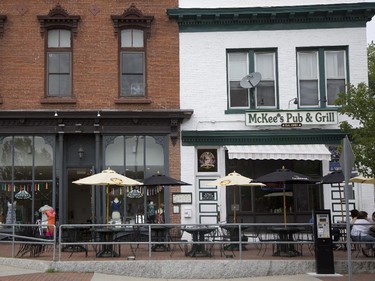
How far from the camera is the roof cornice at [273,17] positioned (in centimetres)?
1992

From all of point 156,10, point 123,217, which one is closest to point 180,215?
point 123,217

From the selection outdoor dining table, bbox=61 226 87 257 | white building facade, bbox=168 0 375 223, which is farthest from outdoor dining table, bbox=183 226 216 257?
white building facade, bbox=168 0 375 223

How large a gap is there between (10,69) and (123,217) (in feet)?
21.3

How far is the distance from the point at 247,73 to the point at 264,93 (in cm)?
94

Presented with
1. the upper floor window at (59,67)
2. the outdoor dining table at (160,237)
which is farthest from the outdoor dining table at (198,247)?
the upper floor window at (59,67)

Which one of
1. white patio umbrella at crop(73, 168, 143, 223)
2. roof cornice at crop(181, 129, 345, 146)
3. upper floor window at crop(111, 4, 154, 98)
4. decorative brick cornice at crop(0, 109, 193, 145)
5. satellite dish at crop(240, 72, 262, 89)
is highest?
upper floor window at crop(111, 4, 154, 98)

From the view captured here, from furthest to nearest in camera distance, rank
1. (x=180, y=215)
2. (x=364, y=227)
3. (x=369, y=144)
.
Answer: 1. (x=180, y=215)
2. (x=364, y=227)
3. (x=369, y=144)

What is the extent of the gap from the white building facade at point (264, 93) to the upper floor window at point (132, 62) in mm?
1422

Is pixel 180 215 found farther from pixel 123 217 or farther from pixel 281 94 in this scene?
pixel 281 94

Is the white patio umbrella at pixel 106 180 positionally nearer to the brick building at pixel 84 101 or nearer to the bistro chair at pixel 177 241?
the bistro chair at pixel 177 241

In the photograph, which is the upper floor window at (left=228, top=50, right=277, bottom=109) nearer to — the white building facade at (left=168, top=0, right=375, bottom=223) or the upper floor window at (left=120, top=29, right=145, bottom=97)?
the white building facade at (left=168, top=0, right=375, bottom=223)

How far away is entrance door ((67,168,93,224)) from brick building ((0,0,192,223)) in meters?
0.04

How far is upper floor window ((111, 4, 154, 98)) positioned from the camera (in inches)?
788

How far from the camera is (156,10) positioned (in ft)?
66.2
